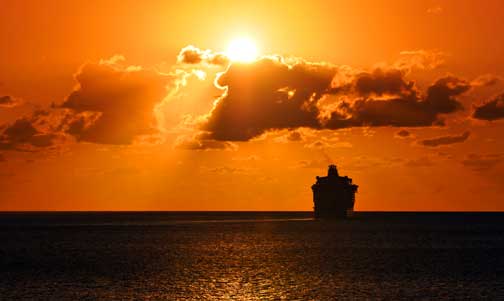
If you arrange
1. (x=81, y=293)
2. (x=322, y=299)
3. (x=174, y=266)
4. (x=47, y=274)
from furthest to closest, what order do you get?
(x=174, y=266)
(x=47, y=274)
(x=81, y=293)
(x=322, y=299)

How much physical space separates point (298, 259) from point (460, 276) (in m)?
24.7

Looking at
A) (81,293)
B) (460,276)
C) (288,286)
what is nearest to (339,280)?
(288,286)

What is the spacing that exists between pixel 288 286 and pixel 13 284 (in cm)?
2222

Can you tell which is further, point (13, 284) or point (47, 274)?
point (47, 274)

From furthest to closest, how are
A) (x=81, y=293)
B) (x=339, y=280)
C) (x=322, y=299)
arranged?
1. (x=339, y=280)
2. (x=81, y=293)
3. (x=322, y=299)

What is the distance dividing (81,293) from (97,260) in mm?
33317

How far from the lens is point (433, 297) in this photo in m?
51.6

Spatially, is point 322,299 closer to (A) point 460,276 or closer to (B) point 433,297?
(B) point 433,297

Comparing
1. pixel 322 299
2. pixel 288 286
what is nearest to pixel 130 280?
pixel 288 286

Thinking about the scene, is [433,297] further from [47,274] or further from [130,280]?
[47,274]

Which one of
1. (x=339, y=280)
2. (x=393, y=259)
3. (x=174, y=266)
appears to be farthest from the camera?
(x=393, y=259)

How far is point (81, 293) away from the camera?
5444cm

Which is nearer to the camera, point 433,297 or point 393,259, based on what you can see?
point 433,297

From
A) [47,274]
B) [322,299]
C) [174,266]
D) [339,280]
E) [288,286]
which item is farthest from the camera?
[174,266]
